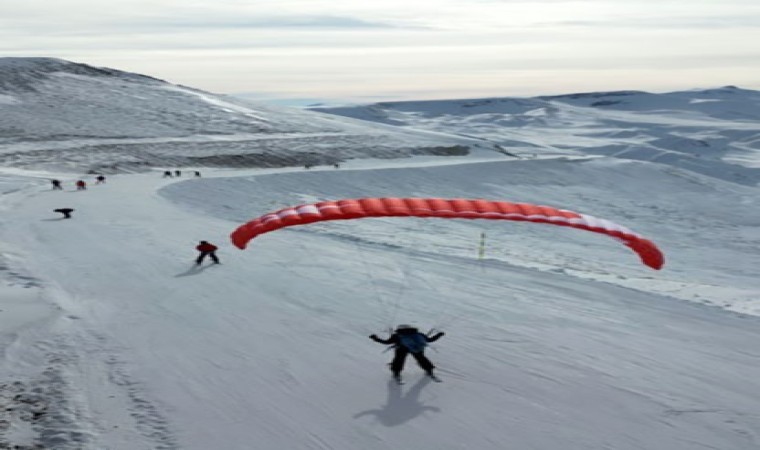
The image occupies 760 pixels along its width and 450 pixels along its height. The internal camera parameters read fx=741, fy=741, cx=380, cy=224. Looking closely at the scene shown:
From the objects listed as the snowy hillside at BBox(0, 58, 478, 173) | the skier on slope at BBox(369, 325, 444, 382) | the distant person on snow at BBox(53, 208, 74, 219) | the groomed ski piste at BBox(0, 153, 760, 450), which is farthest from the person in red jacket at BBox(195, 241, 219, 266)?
the snowy hillside at BBox(0, 58, 478, 173)

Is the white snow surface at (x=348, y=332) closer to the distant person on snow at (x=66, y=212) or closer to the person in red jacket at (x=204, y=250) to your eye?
the person in red jacket at (x=204, y=250)

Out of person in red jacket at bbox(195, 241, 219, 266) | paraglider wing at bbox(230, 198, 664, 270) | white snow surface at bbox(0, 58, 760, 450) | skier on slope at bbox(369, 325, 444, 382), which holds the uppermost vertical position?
paraglider wing at bbox(230, 198, 664, 270)

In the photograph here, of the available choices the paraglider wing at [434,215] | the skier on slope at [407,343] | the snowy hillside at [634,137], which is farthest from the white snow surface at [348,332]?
the snowy hillside at [634,137]

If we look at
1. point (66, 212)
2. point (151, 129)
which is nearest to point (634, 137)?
point (151, 129)

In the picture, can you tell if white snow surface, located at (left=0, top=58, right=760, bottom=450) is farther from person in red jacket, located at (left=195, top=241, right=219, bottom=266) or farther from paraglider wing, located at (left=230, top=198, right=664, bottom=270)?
paraglider wing, located at (left=230, top=198, right=664, bottom=270)

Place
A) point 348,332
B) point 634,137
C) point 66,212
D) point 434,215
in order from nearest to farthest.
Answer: point 434,215, point 348,332, point 66,212, point 634,137

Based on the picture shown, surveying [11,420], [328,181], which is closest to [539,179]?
[328,181]

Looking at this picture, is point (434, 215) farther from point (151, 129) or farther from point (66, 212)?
point (151, 129)
